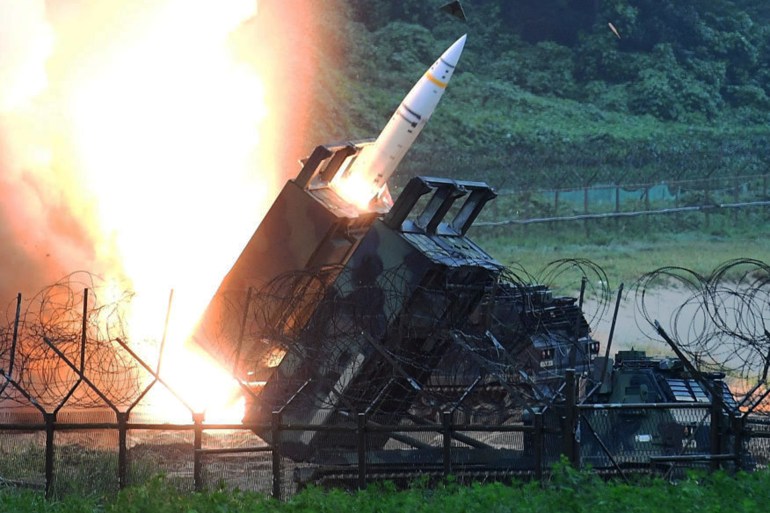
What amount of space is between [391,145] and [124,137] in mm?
6231

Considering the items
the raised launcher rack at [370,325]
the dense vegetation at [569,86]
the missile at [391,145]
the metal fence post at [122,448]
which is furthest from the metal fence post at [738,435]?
the dense vegetation at [569,86]

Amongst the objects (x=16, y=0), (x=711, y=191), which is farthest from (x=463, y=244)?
(x=711, y=191)

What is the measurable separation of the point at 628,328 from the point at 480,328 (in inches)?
630

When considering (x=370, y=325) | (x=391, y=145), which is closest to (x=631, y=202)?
(x=391, y=145)

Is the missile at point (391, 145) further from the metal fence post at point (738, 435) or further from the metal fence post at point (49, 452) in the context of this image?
the metal fence post at point (738, 435)

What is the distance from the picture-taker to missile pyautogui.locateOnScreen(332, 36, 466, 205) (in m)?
22.2

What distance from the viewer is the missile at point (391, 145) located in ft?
72.9

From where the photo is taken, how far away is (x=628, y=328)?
1375 inches

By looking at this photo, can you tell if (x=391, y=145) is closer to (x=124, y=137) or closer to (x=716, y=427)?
(x=124, y=137)

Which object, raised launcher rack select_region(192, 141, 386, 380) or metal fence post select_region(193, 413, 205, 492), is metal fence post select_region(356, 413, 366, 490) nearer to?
metal fence post select_region(193, 413, 205, 492)

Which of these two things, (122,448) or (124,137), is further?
(124,137)

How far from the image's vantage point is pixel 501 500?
40.5ft

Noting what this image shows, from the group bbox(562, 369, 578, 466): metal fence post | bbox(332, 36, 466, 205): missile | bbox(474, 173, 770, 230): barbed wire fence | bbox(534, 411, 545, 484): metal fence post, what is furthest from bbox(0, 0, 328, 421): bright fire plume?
bbox(474, 173, 770, 230): barbed wire fence

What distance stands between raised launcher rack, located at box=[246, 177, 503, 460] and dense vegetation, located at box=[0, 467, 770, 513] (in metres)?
4.20
